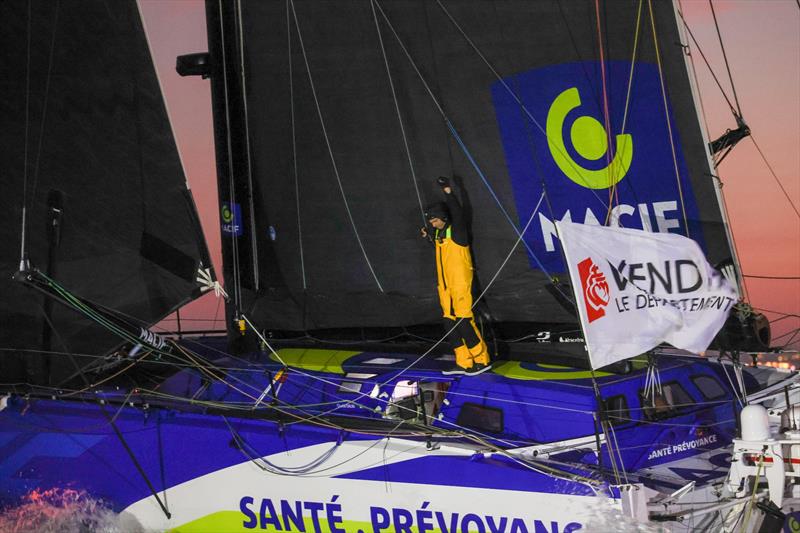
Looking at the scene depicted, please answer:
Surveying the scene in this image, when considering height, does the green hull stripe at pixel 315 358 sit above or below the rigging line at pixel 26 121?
below

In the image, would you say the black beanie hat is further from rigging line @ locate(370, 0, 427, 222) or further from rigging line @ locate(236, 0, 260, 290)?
rigging line @ locate(236, 0, 260, 290)

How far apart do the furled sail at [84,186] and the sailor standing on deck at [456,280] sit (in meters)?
1.52

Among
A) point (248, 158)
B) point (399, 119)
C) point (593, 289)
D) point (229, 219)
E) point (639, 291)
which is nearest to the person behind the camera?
point (593, 289)

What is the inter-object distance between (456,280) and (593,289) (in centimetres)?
153

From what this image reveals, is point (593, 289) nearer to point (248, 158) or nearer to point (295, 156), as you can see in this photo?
point (295, 156)

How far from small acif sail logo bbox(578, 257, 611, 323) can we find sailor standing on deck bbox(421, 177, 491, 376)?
1.35 meters

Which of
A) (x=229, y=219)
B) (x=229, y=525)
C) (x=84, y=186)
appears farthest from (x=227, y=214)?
(x=229, y=525)

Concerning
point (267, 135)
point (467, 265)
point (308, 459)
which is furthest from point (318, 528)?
point (267, 135)

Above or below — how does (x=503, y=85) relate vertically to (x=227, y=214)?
above

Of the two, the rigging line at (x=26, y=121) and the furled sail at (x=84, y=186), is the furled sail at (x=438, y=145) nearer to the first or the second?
the furled sail at (x=84, y=186)

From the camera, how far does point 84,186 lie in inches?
232

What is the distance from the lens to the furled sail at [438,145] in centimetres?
613

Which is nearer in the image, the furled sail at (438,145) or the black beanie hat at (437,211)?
the black beanie hat at (437,211)

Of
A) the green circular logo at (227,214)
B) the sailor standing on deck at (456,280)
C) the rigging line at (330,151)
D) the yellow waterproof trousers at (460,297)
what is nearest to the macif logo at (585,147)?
the sailor standing on deck at (456,280)
